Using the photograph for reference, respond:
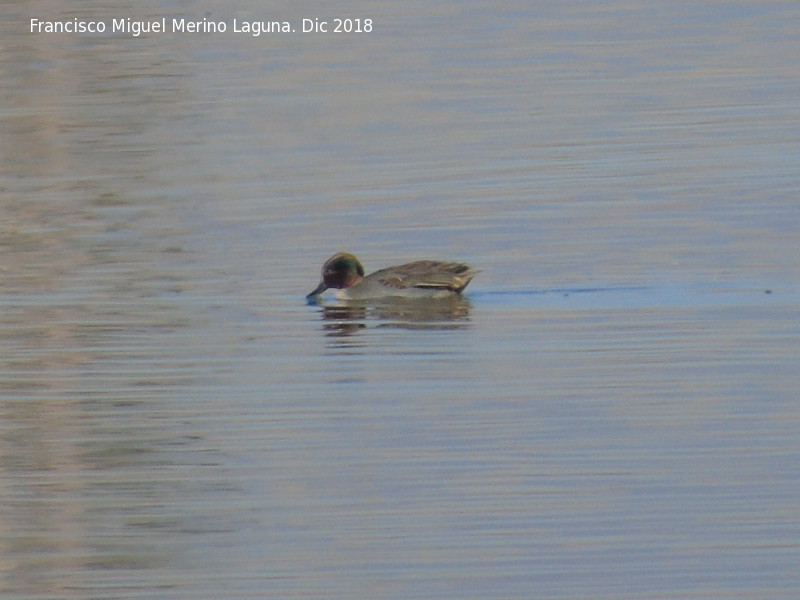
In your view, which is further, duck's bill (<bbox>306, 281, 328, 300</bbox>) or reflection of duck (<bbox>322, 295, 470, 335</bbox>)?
duck's bill (<bbox>306, 281, 328, 300</bbox>)

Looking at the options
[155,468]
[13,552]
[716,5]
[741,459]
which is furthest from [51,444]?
[716,5]

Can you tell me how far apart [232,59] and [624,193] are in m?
10.3

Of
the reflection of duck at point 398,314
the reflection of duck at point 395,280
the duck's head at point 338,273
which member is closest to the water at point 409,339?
the reflection of duck at point 398,314

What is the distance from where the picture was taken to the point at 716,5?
28375mm

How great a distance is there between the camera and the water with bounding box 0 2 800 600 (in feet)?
23.8

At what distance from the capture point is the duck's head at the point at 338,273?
1213 cm

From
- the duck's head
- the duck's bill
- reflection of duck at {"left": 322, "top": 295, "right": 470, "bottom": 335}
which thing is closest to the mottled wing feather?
reflection of duck at {"left": 322, "top": 295, "right": 470, "bottom": 335}

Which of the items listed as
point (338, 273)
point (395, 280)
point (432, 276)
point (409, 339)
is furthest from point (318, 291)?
point (409, 339)

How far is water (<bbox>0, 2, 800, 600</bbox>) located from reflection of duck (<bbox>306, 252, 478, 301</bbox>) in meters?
0.15

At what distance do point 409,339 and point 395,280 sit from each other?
1.08m

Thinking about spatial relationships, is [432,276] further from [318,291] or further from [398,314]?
[318,291]

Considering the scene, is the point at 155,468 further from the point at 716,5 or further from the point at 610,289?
the point at 716,5

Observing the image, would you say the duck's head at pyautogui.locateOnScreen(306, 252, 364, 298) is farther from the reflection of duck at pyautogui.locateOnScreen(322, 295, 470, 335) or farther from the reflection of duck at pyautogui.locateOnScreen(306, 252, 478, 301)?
the reflection of duck at pyautogui.locateOnScreen(322, 295, 470, 335)

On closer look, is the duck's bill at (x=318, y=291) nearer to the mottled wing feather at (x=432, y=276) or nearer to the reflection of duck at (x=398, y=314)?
the reflection of duck at (x=398, y=314)
